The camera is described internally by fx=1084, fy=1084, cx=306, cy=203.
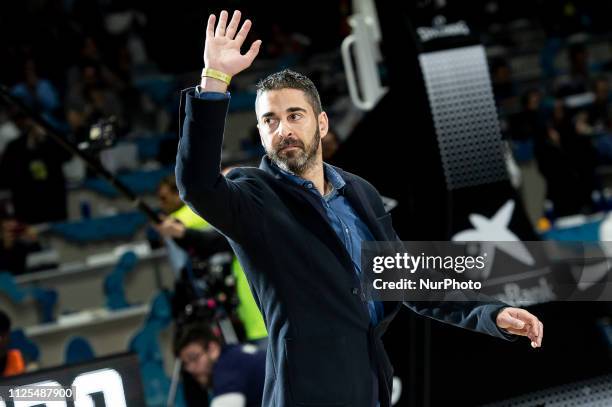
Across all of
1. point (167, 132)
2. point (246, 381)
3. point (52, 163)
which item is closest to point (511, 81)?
point (167, 132)

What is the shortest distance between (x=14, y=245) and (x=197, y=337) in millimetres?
2464

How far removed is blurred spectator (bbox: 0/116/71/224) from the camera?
7.36 metres

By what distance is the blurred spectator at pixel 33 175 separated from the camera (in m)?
7.36

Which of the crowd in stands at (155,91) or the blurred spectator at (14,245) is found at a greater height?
the crowd in stands at (155,91)

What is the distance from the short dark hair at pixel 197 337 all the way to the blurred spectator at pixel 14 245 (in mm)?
2254

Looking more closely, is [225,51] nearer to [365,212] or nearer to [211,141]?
[211,141]

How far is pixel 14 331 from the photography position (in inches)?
222

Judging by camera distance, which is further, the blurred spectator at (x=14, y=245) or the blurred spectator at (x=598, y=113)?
the blurred spectator at (x=598, y=113)

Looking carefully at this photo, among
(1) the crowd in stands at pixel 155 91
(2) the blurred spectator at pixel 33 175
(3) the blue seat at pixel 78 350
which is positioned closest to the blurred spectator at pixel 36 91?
(1) the crowd in stands at pixel 155 91

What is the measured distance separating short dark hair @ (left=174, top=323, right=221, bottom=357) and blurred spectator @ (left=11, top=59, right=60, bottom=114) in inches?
158

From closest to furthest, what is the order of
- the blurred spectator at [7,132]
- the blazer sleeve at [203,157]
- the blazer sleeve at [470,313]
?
the blazer sleeve at [203,157] < the blazer sleeve at [470,313] < the blurred spectator at [7,132]

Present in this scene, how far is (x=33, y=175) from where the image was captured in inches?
290

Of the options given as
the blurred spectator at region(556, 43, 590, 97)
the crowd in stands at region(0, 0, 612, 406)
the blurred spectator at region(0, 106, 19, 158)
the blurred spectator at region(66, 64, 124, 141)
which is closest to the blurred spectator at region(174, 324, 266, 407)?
the crowd in stands at region(0, 0, 612, 406)

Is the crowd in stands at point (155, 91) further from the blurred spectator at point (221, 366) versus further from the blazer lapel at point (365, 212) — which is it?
the blazer lapel at point (365, 212)
